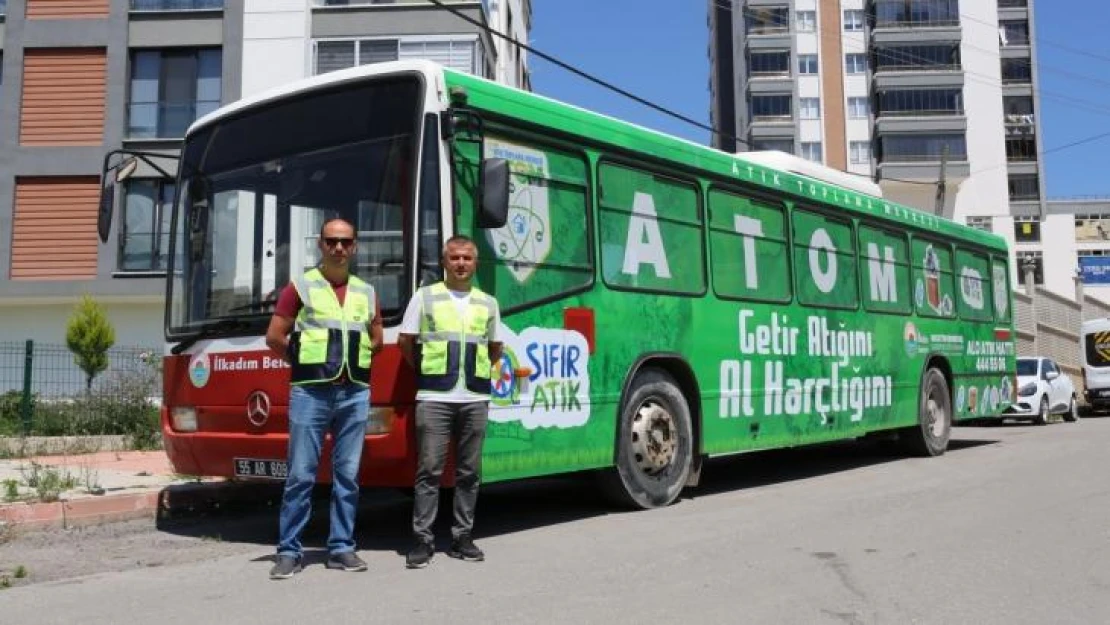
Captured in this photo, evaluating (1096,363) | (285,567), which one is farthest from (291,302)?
(1096,363)

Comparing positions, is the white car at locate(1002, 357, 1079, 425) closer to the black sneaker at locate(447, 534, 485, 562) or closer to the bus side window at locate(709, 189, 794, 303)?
the bus side window at locate(709, 189, 794, 303)

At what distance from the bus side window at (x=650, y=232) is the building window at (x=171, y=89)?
19894mm

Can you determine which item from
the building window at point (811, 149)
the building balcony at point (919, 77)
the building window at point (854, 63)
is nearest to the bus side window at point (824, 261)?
the building balcony at point (919, 77)

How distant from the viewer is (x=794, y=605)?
15.4ft

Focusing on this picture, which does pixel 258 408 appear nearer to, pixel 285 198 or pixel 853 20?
pixel 285 198

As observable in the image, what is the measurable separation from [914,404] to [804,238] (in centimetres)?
325

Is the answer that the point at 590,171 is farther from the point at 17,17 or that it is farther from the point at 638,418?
the point at 17,17

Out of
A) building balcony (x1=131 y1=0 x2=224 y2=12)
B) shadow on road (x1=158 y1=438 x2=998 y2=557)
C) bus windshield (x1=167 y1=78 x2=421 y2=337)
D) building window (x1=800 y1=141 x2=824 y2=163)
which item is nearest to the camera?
bus windshield (x1=167 y1=78 x2=421 y2=337)

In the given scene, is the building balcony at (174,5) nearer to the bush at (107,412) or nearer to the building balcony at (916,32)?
the bush at (107,412)

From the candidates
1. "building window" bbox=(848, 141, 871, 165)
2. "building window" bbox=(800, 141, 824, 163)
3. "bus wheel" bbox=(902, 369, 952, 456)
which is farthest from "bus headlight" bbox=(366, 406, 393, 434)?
"building window" bbox=(848, 141, 871, 165)

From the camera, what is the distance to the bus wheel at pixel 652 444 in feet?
24.2

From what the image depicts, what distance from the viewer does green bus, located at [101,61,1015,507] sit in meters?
5.98

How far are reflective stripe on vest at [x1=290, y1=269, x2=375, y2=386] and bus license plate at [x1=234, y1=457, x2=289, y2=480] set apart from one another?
86cm

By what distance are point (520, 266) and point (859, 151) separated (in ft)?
194
